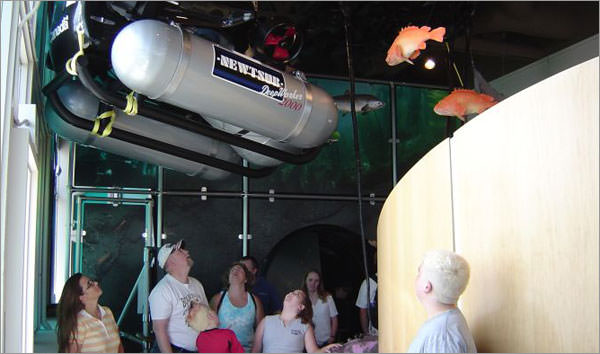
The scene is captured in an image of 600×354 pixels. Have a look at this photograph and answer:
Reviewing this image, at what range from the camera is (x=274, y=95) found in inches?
177

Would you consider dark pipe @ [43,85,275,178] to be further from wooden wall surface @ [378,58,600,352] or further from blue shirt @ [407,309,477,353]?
blue shirt @ [407,309,477,353]

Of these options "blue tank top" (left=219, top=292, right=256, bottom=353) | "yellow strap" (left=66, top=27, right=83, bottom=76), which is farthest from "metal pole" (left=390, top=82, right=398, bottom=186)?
"yellow strap" (left=66, top=27, right=83, bottom=76)

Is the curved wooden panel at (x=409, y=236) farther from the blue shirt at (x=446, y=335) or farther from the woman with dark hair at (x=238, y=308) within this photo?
the woman with dark hair at (x=238, y=308)

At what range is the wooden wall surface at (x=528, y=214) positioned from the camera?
188cm

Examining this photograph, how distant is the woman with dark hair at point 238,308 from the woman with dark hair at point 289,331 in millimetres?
470

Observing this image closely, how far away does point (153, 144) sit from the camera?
5.17 metres

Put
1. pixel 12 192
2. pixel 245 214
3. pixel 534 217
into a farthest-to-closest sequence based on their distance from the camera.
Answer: pixel 245 214 < pixel 12 192 < pixel 534 217

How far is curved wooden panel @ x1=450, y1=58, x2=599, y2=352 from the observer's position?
6.15ft

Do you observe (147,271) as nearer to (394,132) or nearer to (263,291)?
(263,291)

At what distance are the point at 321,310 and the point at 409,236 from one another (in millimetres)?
3189

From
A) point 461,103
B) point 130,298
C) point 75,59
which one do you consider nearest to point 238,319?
point 130,298

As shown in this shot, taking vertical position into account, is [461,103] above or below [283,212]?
above

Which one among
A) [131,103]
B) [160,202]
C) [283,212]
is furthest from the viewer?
[283,212]

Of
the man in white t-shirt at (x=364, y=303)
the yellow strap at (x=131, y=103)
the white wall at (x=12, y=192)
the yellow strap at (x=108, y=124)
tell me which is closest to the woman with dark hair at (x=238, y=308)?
the man in white t-shirt at (x=364, y=303)
